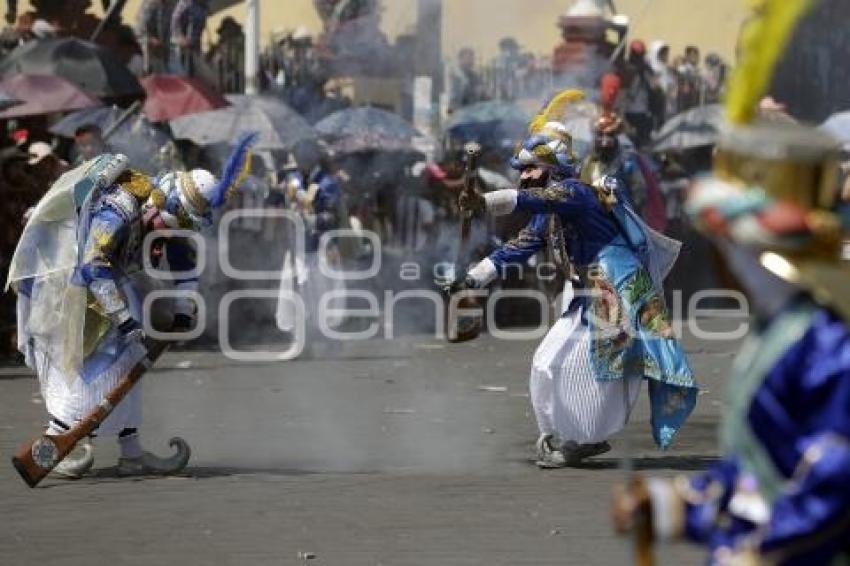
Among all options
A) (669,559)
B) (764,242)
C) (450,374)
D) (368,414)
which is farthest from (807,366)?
(450,374)

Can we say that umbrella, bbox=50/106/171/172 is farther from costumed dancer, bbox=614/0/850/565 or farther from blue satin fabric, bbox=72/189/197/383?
costumed dancer, bbox=614/0/850/565

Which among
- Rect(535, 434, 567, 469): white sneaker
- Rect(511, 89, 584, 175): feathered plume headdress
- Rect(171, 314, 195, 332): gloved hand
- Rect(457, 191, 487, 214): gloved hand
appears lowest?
Rect(535, 434, 567, 469): white sneaker

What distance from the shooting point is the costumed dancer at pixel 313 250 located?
19312mm

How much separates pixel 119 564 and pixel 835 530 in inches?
187

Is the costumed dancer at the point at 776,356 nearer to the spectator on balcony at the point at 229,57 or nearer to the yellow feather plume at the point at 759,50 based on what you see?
the yellow feather plume at the point at 759,50

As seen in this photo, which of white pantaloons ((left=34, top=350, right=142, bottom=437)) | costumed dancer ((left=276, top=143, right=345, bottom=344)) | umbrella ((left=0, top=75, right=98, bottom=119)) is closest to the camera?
white pantaloons ((left=34, top=350, right=142, bottom=437))

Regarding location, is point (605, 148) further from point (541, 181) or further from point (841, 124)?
point (541, 181)

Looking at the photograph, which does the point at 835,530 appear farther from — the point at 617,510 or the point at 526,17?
the point at 526,17

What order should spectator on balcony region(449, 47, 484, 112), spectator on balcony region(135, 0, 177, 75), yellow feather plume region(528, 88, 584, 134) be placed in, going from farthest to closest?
1. spectator on balcony region(449, 47, 484, 112)
2. spectator on balcony region(135, 0, 177, 75)
3. yellow feather plume region(528, 88, 584, 134)

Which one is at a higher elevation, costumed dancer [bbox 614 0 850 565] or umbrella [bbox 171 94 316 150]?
costumed dancer [bbox 614 0 850 565]

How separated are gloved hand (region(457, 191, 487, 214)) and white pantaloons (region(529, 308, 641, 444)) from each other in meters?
A: 0.83

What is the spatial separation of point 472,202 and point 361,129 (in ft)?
32.0

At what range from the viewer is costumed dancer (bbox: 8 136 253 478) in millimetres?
10680

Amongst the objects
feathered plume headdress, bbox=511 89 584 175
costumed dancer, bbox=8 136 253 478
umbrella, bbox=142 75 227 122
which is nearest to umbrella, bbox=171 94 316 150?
umbrella, bbox=142 75 227 122
